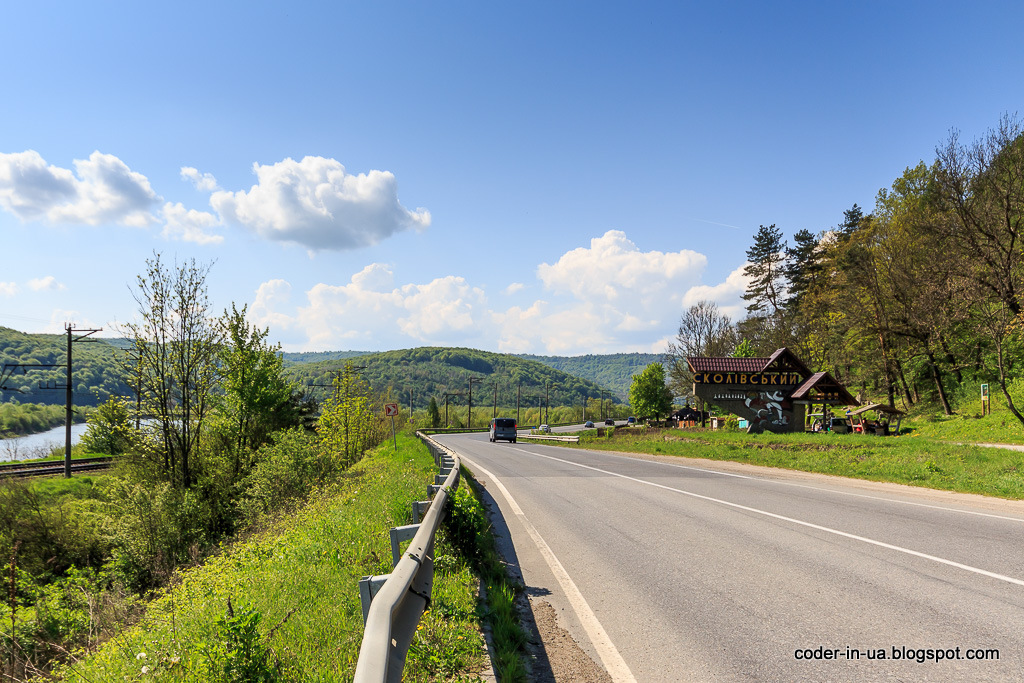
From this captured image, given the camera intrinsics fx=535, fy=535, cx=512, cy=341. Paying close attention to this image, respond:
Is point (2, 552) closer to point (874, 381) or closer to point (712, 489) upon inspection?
point (712, 489)

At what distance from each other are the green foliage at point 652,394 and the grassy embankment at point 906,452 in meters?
40.3

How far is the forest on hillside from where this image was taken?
24.3 metres

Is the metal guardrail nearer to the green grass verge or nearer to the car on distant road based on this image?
the green grass verge

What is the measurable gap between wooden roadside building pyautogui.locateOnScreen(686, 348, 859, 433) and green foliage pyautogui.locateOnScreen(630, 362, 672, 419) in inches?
1702

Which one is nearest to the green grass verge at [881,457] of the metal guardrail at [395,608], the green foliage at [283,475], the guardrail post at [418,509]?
the guardrail post at [418,509]

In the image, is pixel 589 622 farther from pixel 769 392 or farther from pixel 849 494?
pixel 769 392

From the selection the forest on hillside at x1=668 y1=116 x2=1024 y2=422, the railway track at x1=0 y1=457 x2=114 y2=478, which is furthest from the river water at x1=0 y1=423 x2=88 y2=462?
the forest on hillside at x1=668 y1=116 x2=1024 y2=422

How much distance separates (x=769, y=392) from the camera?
28672 millimetres

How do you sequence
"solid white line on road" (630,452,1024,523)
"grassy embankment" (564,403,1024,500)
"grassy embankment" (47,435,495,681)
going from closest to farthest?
"grassy embankment" (47,435,495,681)
"solid white line on road" (630,452,1024,523)
"grassy embankment" (564,403,1024,500)

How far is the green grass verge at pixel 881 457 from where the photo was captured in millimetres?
13055

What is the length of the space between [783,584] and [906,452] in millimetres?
15762

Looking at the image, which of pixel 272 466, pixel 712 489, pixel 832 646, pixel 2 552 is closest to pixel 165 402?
pixel 272 466

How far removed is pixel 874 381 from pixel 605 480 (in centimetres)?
4193

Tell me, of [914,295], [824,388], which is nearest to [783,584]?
[824,388]
